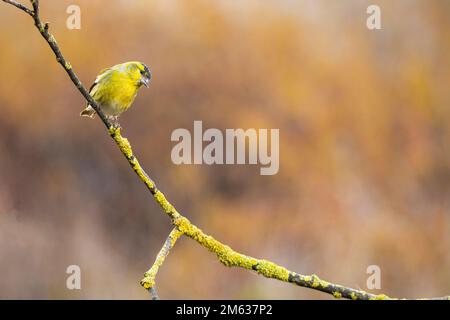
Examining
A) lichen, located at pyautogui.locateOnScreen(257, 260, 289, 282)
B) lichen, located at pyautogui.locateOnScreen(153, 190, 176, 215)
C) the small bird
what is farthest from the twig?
the small bird

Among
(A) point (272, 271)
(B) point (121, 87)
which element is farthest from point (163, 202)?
(B) point (121, 87)

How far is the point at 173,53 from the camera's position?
1216 cm

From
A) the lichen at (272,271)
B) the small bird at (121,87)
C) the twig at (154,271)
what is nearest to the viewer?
the twig at (154,271)

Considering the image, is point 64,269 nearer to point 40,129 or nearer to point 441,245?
point 40,129

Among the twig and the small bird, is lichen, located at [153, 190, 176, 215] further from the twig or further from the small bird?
the small bird

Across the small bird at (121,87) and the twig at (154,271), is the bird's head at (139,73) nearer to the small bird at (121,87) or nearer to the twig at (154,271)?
the small bird at (121,87)

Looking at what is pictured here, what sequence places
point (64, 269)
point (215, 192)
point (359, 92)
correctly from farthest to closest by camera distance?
point (359, 92), point (215, 192), point (64, 269)

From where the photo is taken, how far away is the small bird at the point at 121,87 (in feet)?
17.7

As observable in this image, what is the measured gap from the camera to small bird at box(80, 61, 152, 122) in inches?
213

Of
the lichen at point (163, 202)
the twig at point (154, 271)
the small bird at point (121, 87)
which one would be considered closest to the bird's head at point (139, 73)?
the small bird at point (121, 87)

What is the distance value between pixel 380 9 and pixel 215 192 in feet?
13.5

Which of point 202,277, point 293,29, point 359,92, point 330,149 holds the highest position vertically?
point 293,29

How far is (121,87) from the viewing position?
5410 millimetres

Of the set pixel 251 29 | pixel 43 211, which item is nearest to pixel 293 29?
pixel 251 29
